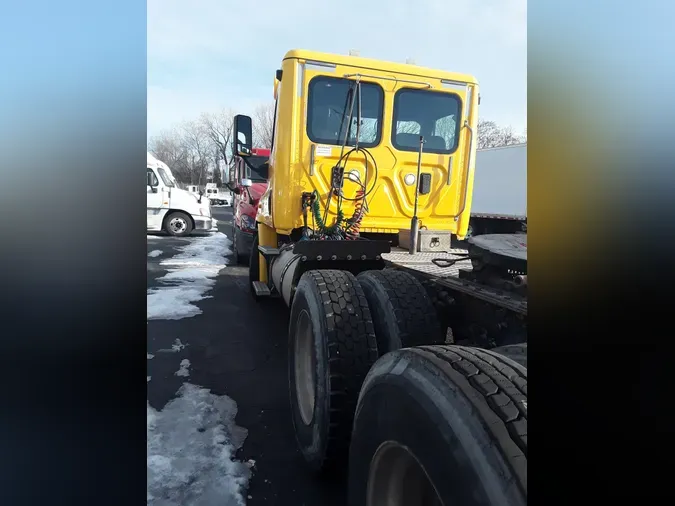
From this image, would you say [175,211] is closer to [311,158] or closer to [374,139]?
[311,158]

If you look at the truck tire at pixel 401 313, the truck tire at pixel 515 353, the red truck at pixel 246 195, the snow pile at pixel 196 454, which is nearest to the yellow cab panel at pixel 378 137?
the truck tire at pixel 401 313

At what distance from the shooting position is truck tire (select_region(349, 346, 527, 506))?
1121 mm

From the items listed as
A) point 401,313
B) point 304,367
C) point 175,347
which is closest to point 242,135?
point 175,347

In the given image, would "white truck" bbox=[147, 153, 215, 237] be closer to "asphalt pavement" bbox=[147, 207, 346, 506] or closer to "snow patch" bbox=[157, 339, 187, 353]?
"asphalt pavement" bbox=[147, 207, 346, 506]

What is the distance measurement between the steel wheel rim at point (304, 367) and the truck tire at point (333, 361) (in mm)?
10

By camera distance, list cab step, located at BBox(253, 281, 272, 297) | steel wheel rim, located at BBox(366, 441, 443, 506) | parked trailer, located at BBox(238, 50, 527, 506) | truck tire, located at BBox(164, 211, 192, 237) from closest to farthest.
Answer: parked trailer, located at BBox(238, 50, 527, 506) < steel wheel rim, located at BBox(366, 441, 443, 506) < cab step, located at BBox(253, 281, 272, 297) < truck tire, located at BBox(164, 211, 192, 237)

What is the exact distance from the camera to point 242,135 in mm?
5500

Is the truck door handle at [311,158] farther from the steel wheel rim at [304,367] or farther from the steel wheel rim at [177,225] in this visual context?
the steel wheel rim at [177,225]

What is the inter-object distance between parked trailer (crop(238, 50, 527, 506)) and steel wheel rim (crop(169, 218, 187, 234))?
36.7 feet

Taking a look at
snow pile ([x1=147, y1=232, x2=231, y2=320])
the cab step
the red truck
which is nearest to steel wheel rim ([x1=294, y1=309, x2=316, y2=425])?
the cab step
